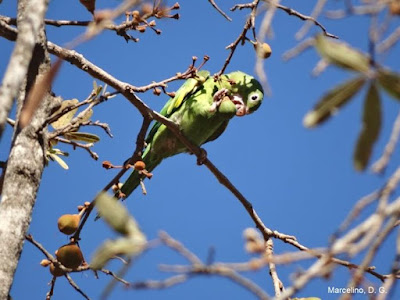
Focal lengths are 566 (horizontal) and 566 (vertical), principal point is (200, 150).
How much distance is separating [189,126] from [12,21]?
6.51 ft

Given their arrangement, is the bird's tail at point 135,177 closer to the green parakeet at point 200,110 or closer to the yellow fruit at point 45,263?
the green parakeet at point 200,110

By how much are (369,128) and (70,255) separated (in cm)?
145

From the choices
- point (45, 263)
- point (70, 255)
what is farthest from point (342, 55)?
point (45, 263)

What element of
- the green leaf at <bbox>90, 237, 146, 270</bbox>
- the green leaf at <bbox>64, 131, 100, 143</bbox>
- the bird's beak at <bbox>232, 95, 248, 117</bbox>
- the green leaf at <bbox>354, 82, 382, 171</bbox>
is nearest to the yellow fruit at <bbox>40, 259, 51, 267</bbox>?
the green leaf at <bbox>64, 131, 100, 143</bbox>

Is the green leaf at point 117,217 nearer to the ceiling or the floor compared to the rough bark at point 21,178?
nearer to the floor

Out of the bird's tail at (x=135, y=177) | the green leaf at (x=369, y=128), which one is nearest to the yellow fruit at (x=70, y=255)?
the green leaf at (x=369, y=128)

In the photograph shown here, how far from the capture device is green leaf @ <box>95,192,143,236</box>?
3.02ft

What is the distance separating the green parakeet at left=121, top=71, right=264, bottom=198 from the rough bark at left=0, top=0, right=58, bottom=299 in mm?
2156

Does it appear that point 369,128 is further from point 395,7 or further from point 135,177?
point 135,177

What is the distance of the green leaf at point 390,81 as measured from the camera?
33.1 inches

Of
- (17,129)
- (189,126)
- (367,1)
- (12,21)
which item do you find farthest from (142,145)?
(367,1)

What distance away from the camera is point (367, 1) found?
96 cm

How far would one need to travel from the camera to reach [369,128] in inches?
34.9

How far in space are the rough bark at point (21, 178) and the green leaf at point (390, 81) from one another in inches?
34.0
